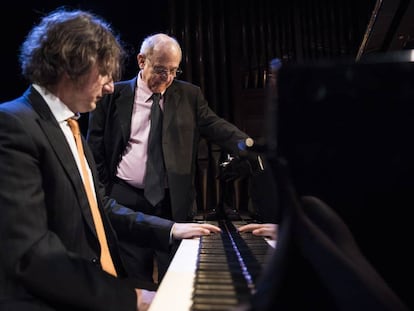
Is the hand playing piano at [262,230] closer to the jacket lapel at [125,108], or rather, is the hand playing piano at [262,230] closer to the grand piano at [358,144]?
the grand piano at [358,144]

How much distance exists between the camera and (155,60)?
8.29 ft

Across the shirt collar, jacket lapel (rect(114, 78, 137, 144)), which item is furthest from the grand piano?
jacket lapel (rect(114, 78, 137, 144))

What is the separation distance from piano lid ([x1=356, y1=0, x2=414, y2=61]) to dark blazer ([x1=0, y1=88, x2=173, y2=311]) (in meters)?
Result: 1.24

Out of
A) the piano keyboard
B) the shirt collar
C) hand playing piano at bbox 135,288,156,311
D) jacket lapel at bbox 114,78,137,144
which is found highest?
the shirt collar

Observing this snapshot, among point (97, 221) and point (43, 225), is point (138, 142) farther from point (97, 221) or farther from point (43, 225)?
point (43, 225)

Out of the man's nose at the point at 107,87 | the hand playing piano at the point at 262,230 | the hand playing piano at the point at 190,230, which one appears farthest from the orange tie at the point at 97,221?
the hand playing piano at the point at 262,230

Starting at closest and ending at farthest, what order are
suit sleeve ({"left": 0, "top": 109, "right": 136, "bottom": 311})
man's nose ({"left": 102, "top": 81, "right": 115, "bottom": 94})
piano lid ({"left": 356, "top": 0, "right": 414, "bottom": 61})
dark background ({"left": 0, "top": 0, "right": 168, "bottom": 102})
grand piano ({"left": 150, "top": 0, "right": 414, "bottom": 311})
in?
Result: grand piano ({"left": 150, "top": 0, "right": 414, "bottom": 311})
suit sleeve ({"left": 0, "top": 109, "right": 136, "bottom": 311})
man's nose ({"left": 102, "top": 81, "right": 115, "bottom": 94})
piano lid ({"left": 356, "top": 0, "right": 414, "bottom": 61})
dark background ({"left": 0, "top": 0, "right": 168, "bottom": 102})

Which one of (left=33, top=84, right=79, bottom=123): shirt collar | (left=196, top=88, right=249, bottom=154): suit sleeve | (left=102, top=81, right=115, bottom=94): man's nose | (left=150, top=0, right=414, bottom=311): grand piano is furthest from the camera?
(left=196, top=88, right=249, bottom=154): suit sleeve

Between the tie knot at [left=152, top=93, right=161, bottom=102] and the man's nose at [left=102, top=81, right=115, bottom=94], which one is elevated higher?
the man's nose at [left=102, top=81, right=115, bottom=94]

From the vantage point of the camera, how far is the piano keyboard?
77cm

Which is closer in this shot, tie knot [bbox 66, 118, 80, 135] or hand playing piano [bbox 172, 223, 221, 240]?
tie knot [bbox 66, 118, 80, 135]

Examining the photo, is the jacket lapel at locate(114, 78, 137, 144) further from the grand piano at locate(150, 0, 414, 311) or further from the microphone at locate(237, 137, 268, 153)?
the grand piano at locate(150, 0, 414, 311)

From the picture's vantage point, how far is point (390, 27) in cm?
196

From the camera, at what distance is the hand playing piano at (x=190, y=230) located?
59.8 inches
